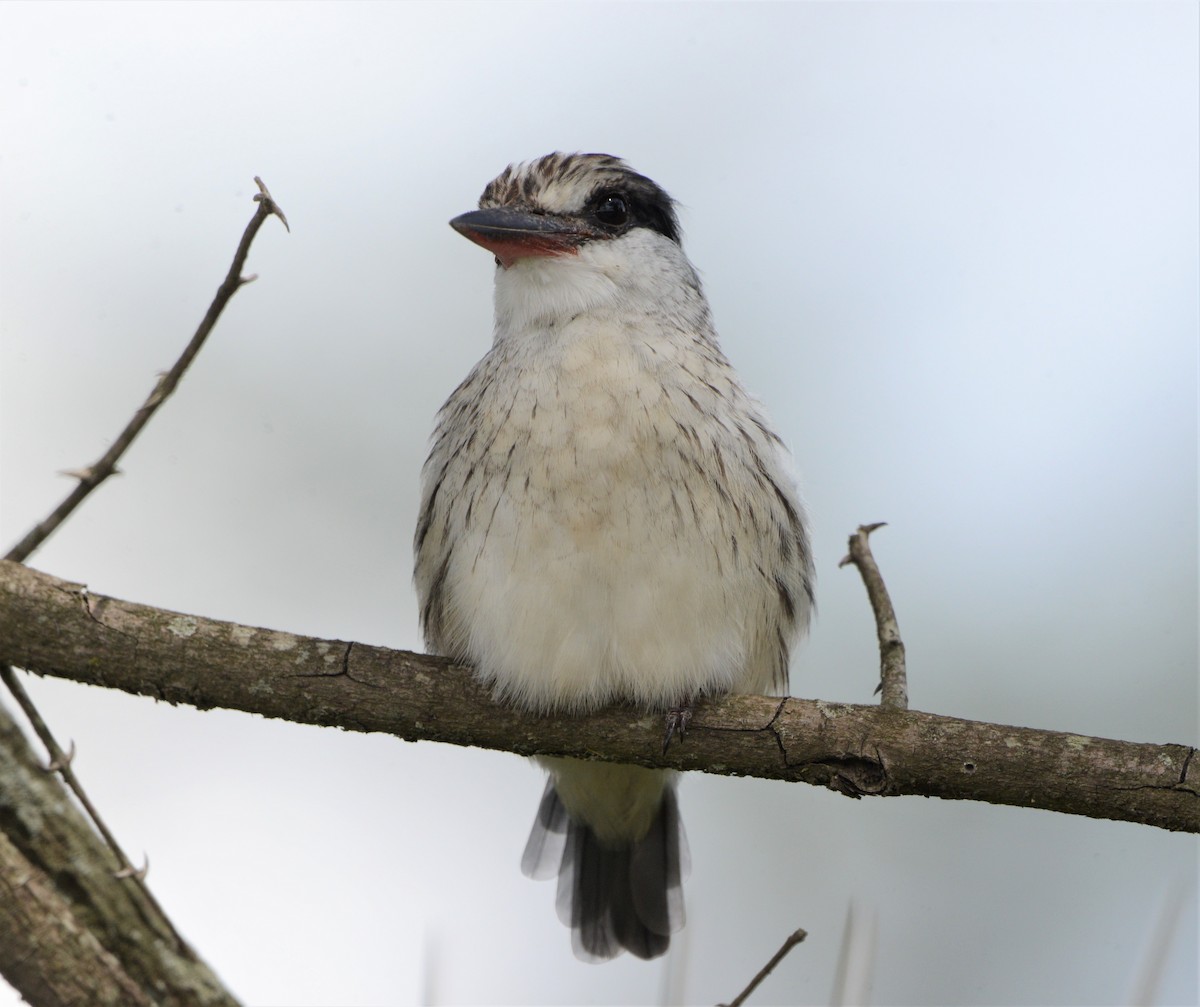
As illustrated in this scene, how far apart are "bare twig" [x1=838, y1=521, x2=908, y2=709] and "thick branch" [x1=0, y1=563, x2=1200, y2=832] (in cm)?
16

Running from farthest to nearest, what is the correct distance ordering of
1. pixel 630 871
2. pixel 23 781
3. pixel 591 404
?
pixel 630 871, pixel 591 404, pixel 23 781

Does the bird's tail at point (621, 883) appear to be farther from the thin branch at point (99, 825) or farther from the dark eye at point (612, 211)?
the thin branch at point (99, 825)

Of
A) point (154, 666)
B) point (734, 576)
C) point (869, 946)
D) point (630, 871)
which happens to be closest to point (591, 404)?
point (734, 576)

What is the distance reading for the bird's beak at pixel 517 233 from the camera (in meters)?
3.26

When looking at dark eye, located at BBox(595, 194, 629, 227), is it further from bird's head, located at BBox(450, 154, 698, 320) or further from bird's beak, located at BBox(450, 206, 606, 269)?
bird's beak, located at BBox(450, 206, 606, 269)

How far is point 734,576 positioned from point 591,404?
1.64 feet

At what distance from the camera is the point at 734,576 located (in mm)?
2926

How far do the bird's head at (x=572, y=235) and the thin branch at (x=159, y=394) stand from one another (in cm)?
93

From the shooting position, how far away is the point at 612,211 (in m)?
3.55

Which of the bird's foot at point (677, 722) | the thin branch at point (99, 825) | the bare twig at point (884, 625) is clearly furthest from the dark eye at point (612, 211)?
the thin branch at point (99, 825)

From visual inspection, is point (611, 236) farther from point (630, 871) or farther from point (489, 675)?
point (630, 871)

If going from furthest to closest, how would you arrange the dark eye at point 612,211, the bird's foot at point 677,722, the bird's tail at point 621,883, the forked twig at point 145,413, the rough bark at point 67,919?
1. the bird's tail at point 621,883
2. the dark eye at point 612,211
3. the bird's foot at point 677,722
4. the forked twig at point 145,413
5. the rough bark at point 67,919

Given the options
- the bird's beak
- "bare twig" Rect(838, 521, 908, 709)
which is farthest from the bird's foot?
the bird's beak

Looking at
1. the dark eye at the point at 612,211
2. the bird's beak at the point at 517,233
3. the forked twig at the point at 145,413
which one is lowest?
the forked twig at the point at 145,413
